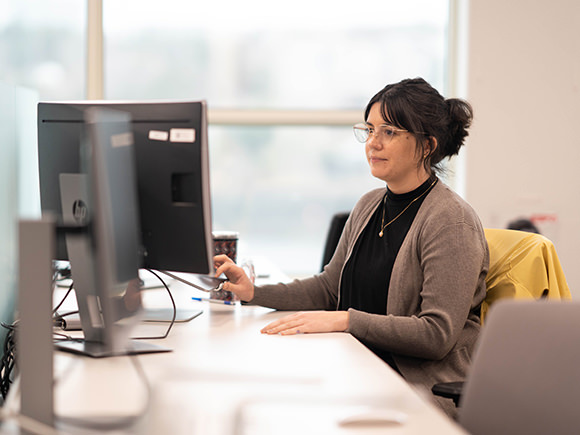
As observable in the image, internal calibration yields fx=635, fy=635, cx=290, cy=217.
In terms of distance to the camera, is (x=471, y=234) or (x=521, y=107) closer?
(x=471, y=234)

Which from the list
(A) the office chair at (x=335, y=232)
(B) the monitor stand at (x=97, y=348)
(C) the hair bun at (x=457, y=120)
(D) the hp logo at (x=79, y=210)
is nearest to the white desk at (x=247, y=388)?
(B) the monitor stand at (x=97, y=348)

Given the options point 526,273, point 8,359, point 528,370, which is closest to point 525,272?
point 526,273

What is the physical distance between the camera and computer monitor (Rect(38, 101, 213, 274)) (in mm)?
1316

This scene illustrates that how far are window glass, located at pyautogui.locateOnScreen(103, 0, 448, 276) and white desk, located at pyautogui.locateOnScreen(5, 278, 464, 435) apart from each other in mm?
2471

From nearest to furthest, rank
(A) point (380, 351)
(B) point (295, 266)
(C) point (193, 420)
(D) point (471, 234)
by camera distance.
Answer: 1. (C) point (193, 420)
2. (D) point (471, 234)
3. (A) point (380, 351)
4. (B) point (295, 266)

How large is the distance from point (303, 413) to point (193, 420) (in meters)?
0.17

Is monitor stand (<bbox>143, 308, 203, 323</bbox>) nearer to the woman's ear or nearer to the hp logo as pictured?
the hp logo

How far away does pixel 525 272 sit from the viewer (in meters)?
1.66

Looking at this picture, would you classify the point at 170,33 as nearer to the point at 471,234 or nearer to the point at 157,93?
the point at 157,93

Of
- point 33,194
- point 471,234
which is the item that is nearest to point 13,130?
point 33,194

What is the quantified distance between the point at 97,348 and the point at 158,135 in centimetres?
47

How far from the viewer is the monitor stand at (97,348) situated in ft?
4.35

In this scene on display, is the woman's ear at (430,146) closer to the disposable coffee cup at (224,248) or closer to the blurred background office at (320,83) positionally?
the disposable coffee cup at (224,248)

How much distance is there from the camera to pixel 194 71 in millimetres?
3908
